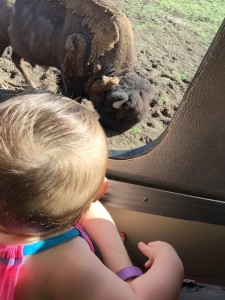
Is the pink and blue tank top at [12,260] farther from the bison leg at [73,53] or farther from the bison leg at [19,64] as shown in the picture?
the bison leg at [73,53]

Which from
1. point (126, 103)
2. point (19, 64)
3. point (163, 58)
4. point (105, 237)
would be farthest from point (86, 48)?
point (105, 237)

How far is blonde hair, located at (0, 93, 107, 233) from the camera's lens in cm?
77

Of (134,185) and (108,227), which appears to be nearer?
(108,227)

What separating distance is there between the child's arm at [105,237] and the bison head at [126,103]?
0.32 metres

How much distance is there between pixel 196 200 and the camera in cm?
135

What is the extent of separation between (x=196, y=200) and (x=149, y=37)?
17.2 inches

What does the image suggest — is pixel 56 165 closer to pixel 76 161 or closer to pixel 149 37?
pixel 76 161

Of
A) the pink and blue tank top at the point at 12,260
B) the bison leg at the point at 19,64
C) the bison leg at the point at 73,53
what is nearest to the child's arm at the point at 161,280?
the pink and blue tank top at the point at 12,260

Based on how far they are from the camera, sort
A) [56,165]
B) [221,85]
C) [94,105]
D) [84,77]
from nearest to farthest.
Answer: [56,165], [221,85], [94,105], [84,77]

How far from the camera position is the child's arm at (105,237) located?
116 cm

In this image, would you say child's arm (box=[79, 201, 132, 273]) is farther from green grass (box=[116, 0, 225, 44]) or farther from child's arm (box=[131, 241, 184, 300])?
green grass (box=[116, 0, 225, 44])

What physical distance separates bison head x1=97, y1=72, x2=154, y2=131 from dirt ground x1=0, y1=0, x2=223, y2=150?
0.08m

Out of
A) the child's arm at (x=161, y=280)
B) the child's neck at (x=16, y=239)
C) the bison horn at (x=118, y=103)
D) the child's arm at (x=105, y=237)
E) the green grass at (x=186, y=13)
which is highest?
the green grass at (x=186, y=13)

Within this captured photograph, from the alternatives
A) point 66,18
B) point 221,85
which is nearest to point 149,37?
point 221,85
